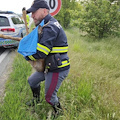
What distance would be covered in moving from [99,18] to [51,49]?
7212 mm

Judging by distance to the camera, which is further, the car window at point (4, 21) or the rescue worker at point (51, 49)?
the car window at point (4, 21)

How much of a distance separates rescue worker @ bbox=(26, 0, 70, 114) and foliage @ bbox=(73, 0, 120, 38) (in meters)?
6.22

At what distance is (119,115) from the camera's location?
2.04 m

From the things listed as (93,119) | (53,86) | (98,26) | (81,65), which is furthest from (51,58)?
(98,26)

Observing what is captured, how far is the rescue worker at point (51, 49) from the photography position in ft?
5.09

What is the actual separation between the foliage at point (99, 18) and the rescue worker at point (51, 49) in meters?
6.22

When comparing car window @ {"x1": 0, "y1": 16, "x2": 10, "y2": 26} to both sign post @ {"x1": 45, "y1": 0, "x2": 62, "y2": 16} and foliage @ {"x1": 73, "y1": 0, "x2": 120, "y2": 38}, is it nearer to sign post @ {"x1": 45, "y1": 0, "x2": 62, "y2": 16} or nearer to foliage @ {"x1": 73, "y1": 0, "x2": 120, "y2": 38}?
sign post @ {"x1": 45, "y1": 0, "x2": 62, "y2": 16}

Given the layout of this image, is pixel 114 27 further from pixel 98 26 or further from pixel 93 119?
pixel 93 119

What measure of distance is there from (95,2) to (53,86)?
7759mm

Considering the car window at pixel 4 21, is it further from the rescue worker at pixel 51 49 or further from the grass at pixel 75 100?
the rescue worker at pixel 51 49

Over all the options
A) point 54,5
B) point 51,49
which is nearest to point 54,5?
point 54,5

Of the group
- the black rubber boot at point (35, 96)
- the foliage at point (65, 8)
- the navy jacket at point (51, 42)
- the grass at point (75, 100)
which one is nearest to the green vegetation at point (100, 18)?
the grass at point (75, 100)

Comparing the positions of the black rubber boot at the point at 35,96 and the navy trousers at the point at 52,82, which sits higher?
the navy trousers at the point at 52,82

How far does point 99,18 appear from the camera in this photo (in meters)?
8.01
